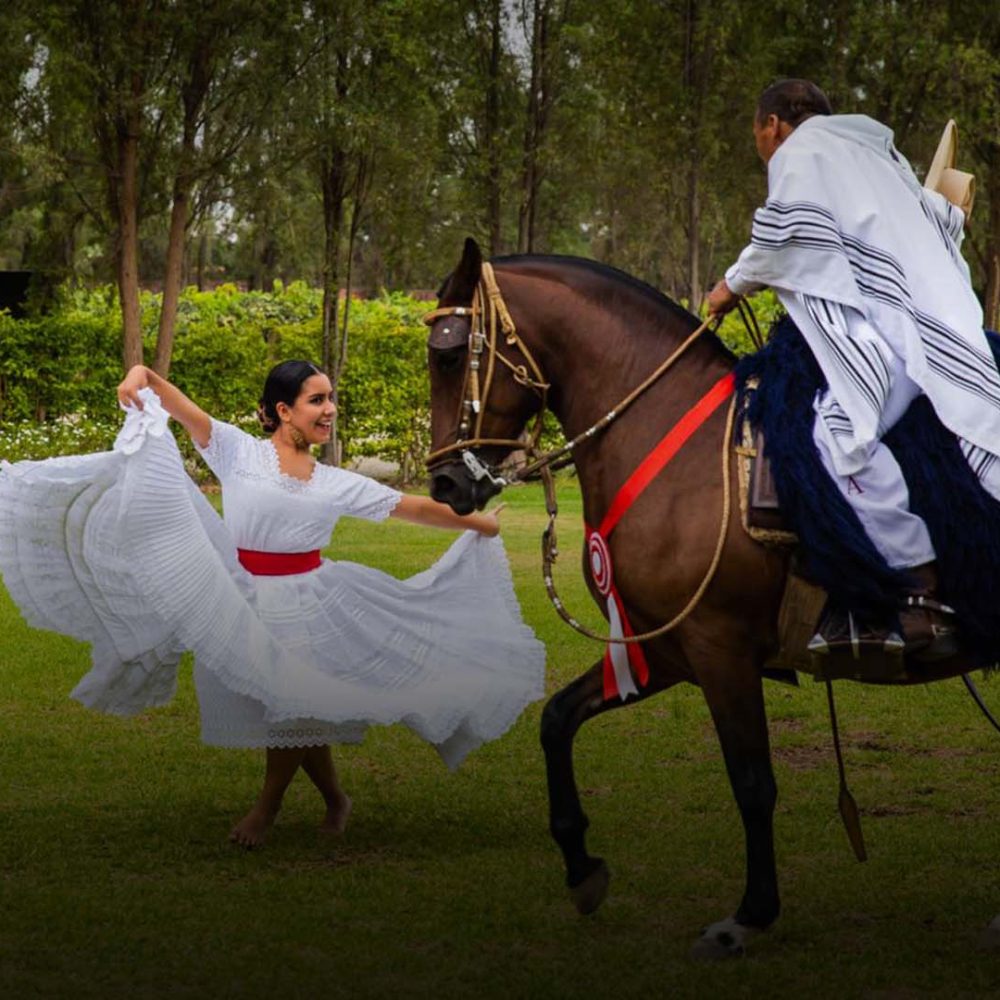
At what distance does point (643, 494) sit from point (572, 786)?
3.58ft

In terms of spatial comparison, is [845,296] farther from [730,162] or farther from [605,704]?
[730,162]

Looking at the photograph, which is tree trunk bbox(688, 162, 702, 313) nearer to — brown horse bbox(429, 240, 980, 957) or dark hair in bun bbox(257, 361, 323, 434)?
dark hair in bun bbox(257, 361, 323, 434)

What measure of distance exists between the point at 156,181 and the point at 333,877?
15710mm

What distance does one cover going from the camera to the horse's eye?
5938mm

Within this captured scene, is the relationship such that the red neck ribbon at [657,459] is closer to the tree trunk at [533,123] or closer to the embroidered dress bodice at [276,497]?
the embroidered dress bodice at [276,497]

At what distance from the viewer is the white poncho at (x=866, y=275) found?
5590mm

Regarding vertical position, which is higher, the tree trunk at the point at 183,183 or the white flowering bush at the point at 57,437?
the tree trunk at the point at 183,183

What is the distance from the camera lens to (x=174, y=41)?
1988cm

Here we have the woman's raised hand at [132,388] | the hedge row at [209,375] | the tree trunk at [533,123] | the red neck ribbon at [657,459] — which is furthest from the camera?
the tree trunk at [533,123]

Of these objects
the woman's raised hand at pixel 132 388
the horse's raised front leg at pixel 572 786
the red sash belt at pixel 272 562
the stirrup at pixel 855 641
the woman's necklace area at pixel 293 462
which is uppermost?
the woman's raised hand at pixel 132 388

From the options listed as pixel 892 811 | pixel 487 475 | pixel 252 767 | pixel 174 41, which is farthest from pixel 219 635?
pixel 174 41

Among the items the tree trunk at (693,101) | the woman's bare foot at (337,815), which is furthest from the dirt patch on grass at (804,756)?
the tree trunk at (693,101)

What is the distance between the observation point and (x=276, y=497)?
692cm

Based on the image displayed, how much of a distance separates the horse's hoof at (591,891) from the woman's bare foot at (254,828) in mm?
1440
